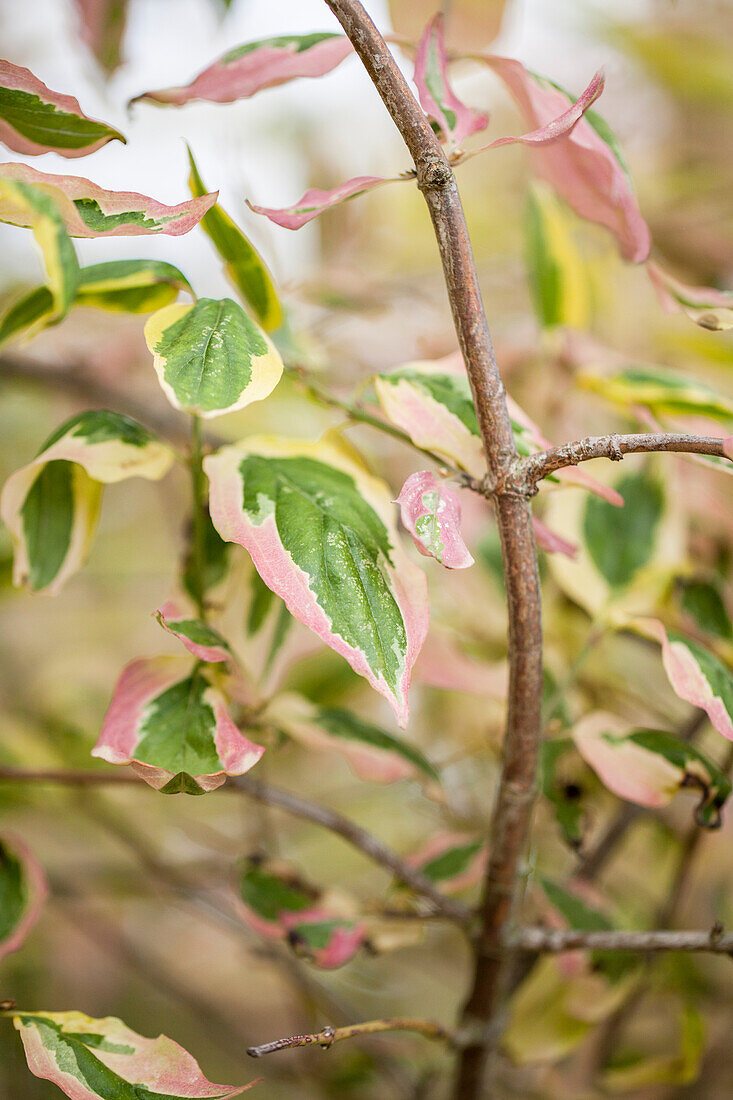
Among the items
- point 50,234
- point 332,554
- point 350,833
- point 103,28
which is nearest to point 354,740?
point 350,833

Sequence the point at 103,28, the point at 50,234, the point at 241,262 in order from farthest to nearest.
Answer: the point at 103,28, the point at 241,262, the point at 50,234

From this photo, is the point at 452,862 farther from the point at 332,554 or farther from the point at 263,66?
the point at 263,66

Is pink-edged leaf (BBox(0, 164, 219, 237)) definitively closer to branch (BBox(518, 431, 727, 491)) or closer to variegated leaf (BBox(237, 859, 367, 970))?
branch (BBox(518, 431, 727, 491))

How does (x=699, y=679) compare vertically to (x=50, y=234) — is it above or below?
below

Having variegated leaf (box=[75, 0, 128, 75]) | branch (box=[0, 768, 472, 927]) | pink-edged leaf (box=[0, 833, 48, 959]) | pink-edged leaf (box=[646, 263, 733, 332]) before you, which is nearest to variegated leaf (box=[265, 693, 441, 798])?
branch (box=[0, 768, 472, 927])

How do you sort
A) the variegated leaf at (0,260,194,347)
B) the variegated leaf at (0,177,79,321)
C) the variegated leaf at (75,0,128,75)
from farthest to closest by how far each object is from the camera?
the variegated leaf at (75,0,128,75) < the variegated leaf at (0,260,194,347) < the variegated leaf at (0,177,79,321)

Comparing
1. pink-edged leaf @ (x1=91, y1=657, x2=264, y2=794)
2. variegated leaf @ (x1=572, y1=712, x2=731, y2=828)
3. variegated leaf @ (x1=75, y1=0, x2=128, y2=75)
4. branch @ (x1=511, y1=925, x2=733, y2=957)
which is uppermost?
variegated leaf @ (x1=75, y1=0, x2=128, y2=75)

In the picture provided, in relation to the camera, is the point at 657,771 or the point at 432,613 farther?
the point at 432,613
